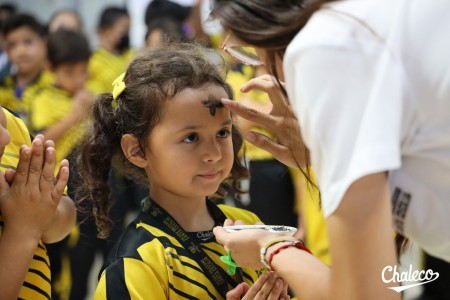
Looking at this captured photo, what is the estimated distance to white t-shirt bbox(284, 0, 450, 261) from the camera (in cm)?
127

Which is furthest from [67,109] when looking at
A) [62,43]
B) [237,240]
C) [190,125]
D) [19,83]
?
[237,240]

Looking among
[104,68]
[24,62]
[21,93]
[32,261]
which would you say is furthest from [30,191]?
[104,68]

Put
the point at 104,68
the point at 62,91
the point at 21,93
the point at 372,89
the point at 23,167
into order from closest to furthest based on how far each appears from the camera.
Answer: the point at 372,89 → the point at 23,167 → the point at 62,91 → the point at 21,93 → the point at 104,68

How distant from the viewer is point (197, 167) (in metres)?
1.96

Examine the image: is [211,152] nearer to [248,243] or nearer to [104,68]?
[248,243]

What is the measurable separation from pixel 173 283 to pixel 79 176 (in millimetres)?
494

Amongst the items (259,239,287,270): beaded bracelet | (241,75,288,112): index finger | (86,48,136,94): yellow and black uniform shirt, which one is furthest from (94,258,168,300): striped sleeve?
(86,48,136,94): yellow and black uniform shirt

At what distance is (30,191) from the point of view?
1.69 m

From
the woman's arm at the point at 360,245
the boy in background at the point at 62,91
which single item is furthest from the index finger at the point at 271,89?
the boy in background at the point at 62,91

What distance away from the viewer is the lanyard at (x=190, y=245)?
1.91 m

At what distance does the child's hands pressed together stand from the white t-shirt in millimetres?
619

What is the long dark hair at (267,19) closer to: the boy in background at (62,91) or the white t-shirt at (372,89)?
the white t-shirt at (372,89)

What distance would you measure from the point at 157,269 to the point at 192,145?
1.06 ft

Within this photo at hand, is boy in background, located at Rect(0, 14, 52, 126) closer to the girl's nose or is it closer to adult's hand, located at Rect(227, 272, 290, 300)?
the girl's nose
